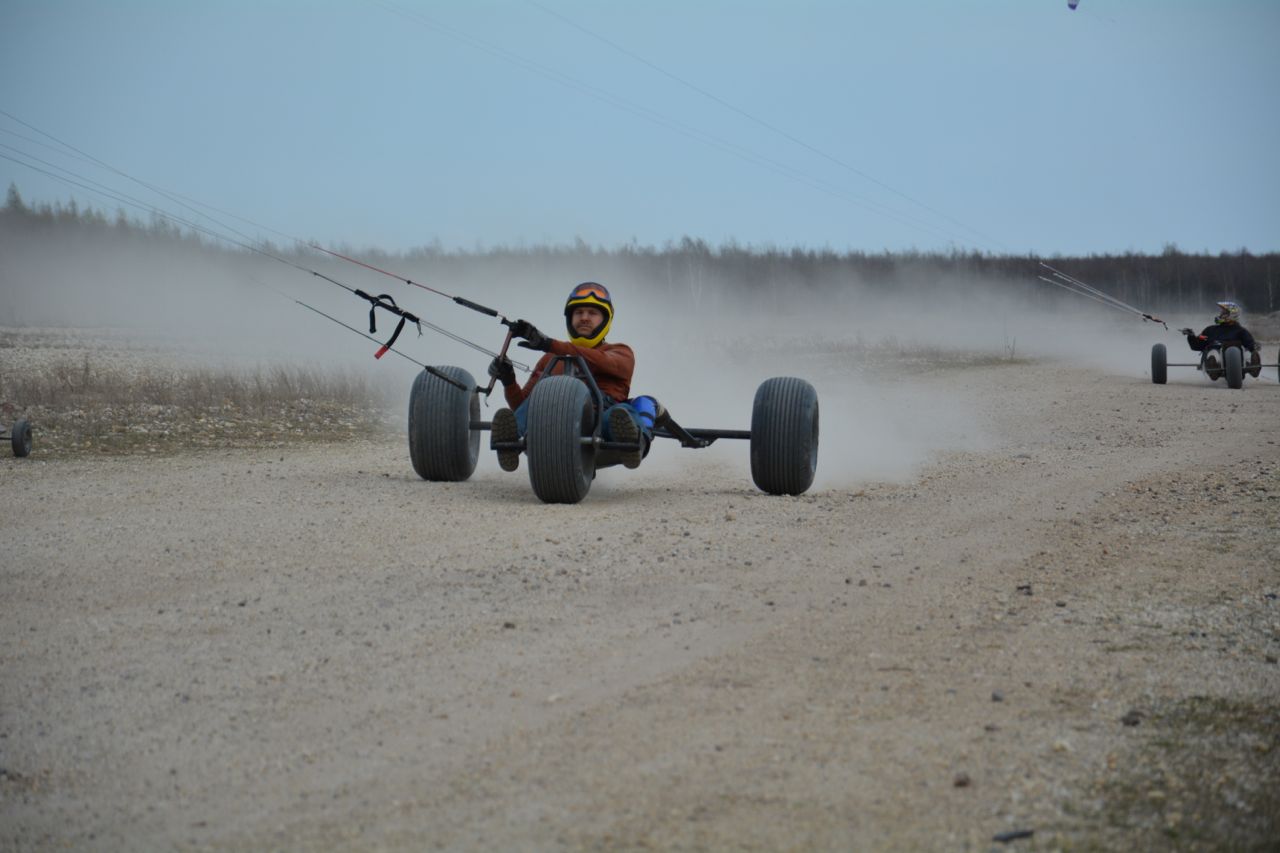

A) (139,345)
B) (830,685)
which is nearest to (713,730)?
(830,685)

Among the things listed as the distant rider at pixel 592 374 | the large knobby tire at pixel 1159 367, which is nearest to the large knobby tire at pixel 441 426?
the distant rider at pixel 592 374

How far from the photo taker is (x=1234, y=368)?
27047 millimetres

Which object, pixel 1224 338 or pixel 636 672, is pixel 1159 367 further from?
→ pixel 636 672

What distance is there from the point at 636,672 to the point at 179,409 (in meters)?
14.7

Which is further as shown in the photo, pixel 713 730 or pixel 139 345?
pixel 139 345

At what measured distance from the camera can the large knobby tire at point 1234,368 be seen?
88.7 ft

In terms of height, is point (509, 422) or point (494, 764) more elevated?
point (509, 422)

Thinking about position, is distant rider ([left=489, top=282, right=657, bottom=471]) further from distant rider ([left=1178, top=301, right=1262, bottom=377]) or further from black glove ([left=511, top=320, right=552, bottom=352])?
distant rider ([left=1178, top=301, right=1262, bottom=377])

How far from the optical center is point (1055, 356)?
44000 mm

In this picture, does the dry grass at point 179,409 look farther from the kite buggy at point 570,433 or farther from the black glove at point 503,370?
the black glove at point 503,370

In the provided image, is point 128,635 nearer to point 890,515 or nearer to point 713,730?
point 713,730

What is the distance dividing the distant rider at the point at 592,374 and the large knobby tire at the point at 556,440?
0.67ft


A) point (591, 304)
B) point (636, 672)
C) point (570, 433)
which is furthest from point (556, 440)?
point (636, 672)

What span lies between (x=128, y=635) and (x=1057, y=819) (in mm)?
4380
